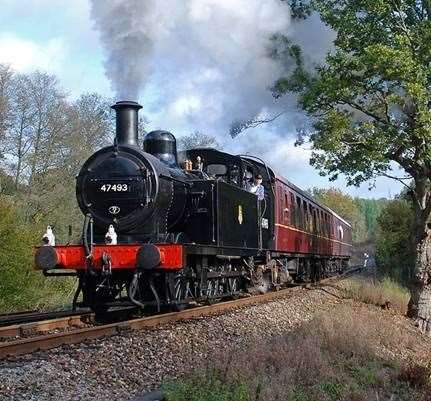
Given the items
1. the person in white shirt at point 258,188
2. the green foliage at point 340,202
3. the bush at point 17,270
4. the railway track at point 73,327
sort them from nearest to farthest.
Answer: the railway track at point 73,327, the person in white shirt at point 258,188, the bush at point 17,270, the green foliage at point 340,202

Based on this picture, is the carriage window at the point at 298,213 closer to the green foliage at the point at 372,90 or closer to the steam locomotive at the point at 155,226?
the green foliage at the point at 372,90

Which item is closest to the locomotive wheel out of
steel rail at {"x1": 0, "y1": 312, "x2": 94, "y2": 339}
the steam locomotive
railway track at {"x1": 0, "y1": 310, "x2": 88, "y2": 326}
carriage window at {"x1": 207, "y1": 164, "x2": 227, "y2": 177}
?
the steam locomotive

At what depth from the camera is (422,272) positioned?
18.0 metres

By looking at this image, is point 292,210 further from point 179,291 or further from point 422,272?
point 179,291

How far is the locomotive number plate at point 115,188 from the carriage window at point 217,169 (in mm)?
3300

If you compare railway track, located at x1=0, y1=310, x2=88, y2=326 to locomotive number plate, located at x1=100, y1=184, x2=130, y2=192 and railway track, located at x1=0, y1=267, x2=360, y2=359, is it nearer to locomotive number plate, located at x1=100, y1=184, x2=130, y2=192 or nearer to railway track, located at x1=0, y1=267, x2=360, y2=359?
railway track, located at x1=0, y1=267, x2=360, y2=359

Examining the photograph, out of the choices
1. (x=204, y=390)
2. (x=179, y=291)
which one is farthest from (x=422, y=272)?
(x=204, y=390)

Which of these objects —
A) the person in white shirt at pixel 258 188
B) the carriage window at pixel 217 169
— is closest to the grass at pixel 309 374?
the carriage window at pixel 217 169

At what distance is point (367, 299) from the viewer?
65.1ft

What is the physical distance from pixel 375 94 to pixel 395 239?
25597mm

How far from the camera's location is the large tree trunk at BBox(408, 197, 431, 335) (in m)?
17.9

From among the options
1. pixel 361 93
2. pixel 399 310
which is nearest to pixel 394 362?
pixel 361 93

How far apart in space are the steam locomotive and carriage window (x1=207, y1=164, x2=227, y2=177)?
2cm

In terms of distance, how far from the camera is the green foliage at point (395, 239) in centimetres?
3888
